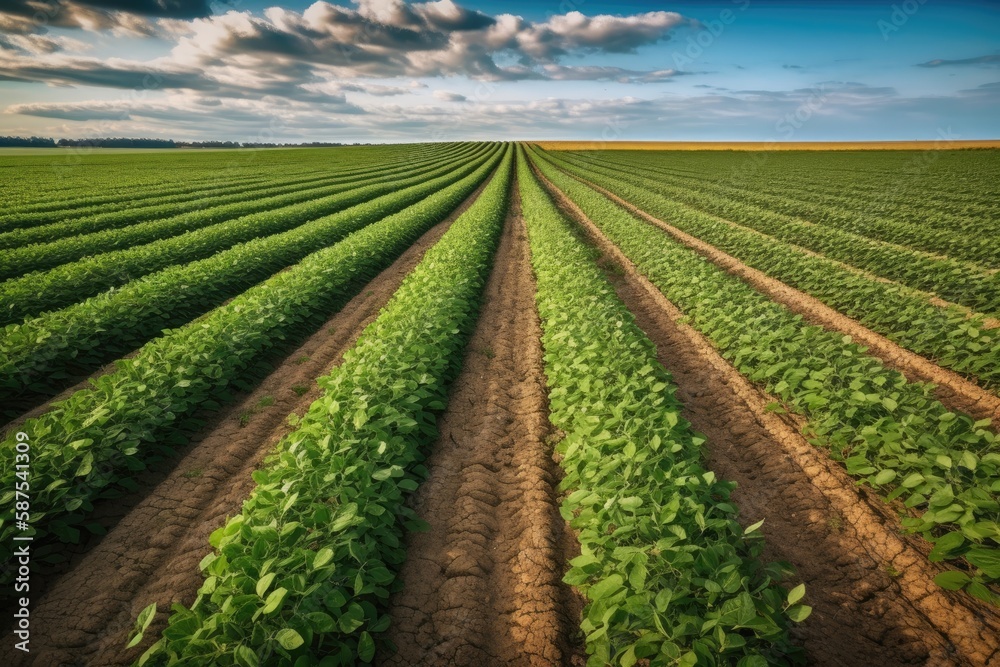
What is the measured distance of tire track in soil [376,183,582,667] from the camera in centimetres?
350

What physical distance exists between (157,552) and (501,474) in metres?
3.73

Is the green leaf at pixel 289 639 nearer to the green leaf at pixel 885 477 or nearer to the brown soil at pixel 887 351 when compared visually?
the green leaf at pixel 885 477

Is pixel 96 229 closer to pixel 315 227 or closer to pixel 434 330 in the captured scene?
pixel 315 227

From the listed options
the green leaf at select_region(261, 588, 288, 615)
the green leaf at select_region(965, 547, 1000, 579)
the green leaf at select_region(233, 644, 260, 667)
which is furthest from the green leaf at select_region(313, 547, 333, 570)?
the green leaf at select_region(965, 547, 1000, 579)

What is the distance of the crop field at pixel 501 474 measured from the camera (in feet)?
10.2

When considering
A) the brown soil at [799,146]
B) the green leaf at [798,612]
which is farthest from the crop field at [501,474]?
the brown soil at [799,146]

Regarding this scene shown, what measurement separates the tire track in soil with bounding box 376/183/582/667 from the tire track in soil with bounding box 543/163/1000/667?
2.05 meters

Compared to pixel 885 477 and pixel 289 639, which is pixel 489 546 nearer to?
pixel 289 639

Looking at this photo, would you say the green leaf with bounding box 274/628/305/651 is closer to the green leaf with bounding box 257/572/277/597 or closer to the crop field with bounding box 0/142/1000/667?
the crop field with bounding box 0/142/1000/667

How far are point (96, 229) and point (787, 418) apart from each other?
1108 inches

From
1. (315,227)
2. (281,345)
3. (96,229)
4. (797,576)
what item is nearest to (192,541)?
(281,345)

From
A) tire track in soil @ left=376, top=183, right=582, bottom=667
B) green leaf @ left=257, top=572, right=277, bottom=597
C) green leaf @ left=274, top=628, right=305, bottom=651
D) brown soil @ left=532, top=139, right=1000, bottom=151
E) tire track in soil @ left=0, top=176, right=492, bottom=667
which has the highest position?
brown soil @ left=532, top=139, right=1000, bottom=151

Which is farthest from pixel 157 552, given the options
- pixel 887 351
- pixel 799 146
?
pixel 799 146

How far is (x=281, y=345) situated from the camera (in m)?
8.87
